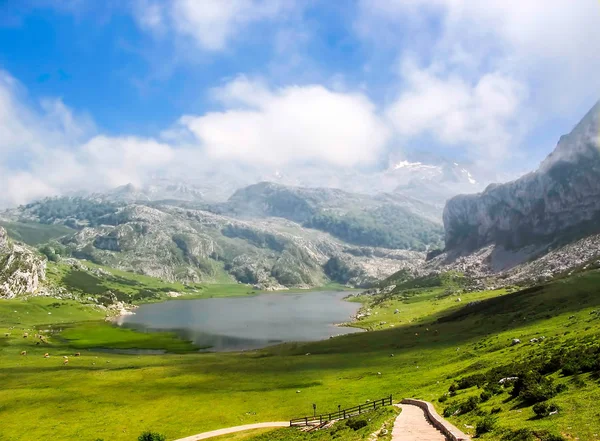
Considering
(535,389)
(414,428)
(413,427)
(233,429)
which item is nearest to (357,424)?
(413,427)

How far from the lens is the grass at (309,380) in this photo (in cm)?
4526

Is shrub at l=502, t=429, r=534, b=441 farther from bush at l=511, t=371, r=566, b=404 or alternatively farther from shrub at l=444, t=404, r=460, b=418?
shrub at l=444, t=404, r=460, b=418

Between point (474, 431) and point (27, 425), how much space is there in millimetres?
65758

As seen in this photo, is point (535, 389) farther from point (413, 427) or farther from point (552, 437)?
point (552, 437)

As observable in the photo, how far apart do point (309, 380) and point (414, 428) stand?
1963 inches

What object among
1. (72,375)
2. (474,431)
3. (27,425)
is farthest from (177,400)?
(474,431)

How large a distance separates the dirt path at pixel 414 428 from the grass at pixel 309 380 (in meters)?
2.55

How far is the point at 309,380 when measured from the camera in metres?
81.2

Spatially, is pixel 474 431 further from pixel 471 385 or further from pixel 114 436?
pixel 114 436

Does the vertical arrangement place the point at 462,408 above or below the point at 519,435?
below

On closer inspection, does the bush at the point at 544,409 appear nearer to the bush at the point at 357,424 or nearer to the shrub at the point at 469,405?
the shrub at the point at 469,405

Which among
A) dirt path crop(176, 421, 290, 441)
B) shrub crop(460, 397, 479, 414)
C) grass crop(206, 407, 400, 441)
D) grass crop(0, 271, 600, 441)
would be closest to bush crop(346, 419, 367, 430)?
grass crop(206, 407, 400, 441)

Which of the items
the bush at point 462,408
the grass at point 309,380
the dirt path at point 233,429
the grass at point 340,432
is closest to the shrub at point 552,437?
the grass at point 309,380

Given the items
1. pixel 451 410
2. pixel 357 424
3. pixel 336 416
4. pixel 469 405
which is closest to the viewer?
pixel 469 405
